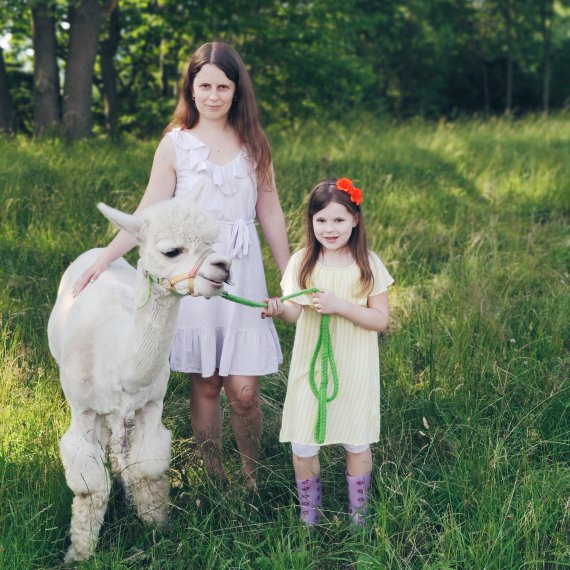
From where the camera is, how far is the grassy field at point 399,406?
2.84 metres

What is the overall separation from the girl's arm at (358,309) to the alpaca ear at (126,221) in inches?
26.6

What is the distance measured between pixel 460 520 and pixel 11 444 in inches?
79.0

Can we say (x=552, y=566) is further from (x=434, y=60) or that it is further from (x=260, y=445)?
(x=434, y=60)

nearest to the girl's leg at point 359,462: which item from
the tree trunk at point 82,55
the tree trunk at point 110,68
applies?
the tree trunk at point 82,55

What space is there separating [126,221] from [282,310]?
676 mm

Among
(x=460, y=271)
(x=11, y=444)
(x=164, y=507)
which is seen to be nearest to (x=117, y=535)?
(x=164, y=507)

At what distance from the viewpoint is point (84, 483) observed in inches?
115

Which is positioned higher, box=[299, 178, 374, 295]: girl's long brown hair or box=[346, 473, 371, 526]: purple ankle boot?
box=[299, 178, 374, 295]: girl's long brown hair

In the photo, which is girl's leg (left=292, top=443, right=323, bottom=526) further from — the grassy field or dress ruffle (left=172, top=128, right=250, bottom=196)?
dress ruffle (left=172, top=128, right=250, bottom=196)

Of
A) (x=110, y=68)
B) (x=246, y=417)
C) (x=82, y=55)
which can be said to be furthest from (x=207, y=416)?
(x=110, y=68)

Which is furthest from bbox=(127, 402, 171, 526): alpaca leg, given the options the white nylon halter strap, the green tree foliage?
the green tree foliage

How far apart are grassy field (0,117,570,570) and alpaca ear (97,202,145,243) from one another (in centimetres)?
114

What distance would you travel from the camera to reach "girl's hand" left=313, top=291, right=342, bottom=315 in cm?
276

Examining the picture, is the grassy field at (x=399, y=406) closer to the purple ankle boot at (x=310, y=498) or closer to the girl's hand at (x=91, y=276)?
the purple ankle boot at (x=310, y=498)
